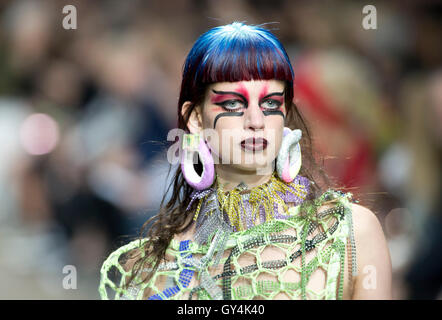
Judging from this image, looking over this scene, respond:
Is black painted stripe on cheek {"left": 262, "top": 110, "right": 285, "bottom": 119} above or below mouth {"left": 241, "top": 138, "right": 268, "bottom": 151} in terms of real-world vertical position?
above

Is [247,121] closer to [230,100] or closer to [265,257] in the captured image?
[230,100]

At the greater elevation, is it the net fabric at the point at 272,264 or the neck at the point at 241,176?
the neck at the point at 241,176

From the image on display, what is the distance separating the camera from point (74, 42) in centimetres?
423

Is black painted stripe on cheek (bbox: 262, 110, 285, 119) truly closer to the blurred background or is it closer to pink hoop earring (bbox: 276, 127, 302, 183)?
pink hoop earring (bbox: 276, 127, 302, 183)

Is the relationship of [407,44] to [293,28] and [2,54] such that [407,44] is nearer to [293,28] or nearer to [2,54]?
[293,28]

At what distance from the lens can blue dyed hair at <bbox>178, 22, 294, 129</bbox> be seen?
219 cm

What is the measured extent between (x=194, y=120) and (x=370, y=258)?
0.80 m

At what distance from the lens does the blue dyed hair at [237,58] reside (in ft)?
7.17

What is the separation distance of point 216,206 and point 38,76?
2386mm

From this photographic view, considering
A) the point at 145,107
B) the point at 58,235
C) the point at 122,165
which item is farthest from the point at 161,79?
the point at 58,235

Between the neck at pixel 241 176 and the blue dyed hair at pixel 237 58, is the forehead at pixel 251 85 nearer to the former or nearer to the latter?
the blue dyed hair at pixel 237 58

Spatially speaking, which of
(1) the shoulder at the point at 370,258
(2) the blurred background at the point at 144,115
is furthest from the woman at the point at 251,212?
(2) the blurred background at the point at 144,115

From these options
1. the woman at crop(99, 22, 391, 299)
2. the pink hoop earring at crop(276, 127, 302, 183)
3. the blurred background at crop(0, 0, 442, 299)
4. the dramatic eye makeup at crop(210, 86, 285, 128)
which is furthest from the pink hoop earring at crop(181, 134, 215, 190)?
the blurred background at crop(0, 0, 442, 299)

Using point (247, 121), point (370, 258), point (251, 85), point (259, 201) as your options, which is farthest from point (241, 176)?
point (370, 258)
